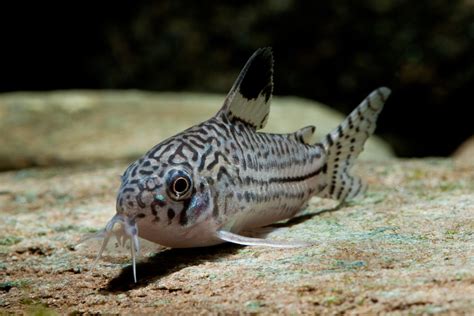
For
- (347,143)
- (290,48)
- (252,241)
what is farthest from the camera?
(290,48)

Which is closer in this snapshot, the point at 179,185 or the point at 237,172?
the point at 179,185

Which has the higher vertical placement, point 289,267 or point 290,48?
point 290,48

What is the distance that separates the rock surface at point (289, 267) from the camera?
240 cm

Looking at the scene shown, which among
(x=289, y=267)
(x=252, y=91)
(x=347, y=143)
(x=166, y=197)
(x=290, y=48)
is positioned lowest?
(x=289, y=267)

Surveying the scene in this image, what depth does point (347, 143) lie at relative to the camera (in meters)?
4.15

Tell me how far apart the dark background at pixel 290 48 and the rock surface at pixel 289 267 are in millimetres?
4901

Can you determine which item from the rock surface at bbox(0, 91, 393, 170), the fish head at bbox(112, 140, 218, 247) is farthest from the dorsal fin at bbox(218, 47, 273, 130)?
the rock surface at bbox(0, 91, 393, 170)

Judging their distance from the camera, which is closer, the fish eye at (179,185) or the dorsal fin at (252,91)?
the fish eye at (179,185)

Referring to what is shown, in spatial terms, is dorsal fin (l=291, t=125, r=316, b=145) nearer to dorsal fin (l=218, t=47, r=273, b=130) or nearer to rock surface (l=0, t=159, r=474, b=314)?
dorsal fin (l=218, t=47, r=273, b=130)

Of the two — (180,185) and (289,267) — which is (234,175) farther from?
(289,267)

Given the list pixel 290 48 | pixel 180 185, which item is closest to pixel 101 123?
pixel 290 48

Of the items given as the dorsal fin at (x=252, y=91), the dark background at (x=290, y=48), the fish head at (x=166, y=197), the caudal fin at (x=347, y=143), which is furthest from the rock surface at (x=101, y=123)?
the fish head at (x=166, y=197)

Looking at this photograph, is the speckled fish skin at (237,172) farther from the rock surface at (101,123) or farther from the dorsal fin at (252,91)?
the rock surface at (101,123)

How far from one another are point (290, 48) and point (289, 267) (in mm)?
7461
